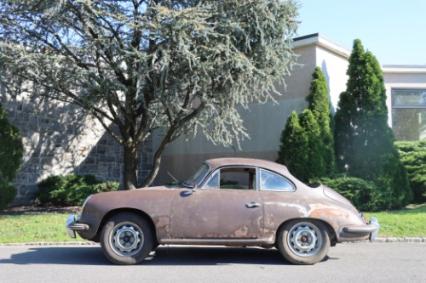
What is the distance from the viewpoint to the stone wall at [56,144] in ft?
59.7

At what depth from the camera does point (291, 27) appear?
47.8 feet

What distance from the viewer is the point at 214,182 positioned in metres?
8.35

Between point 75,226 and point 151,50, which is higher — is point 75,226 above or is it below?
below

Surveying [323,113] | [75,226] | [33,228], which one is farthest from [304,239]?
[323,113]

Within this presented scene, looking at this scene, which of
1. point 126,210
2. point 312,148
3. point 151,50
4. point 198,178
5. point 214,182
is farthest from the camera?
point 312,148

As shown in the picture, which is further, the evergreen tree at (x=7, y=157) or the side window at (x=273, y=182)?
the evergreen tree at (x=7, y=157)

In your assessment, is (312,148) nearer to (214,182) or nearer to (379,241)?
(379,241)

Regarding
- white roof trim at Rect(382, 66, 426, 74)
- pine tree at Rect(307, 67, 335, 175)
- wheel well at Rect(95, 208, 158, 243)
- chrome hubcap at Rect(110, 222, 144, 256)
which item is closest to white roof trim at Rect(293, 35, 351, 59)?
pine tree at Rect(307, 67, 335, 175)

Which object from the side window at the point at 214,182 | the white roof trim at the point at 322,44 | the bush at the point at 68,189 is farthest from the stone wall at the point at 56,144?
the side window at the point at 214,182

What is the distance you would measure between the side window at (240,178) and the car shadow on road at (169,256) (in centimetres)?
119

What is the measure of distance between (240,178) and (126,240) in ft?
7.04

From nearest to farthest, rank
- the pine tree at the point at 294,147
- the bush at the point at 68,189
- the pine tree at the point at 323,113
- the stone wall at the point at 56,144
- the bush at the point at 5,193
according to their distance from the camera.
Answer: the bush at the point at 5,193, the pine tree at the point at 294,147, the pine tree at the point at 323,113, the bush at the point at 68,189, the stone wall at the point at 56,144

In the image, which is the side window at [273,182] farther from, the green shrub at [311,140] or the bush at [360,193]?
the green shrub at [311,140]

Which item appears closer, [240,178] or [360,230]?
[360,230]
